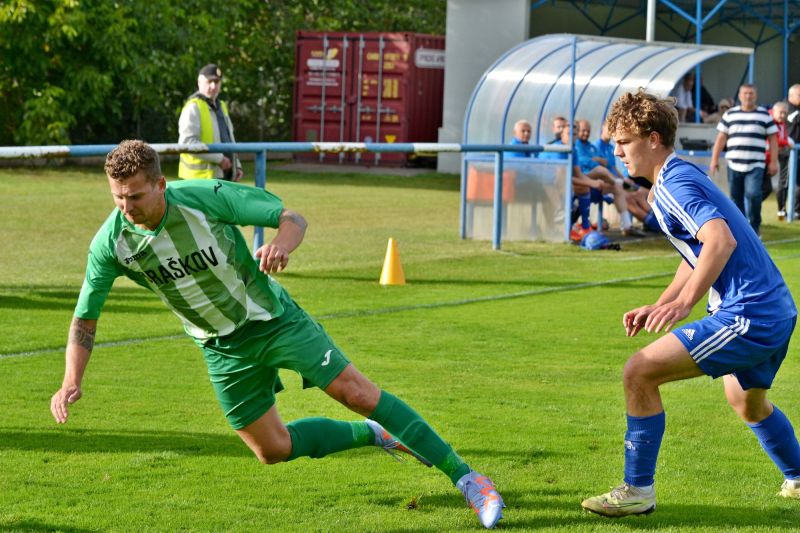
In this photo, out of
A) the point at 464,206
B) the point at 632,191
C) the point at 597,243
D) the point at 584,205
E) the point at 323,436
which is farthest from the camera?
the point at 632,191

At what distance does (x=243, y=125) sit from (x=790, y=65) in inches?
660

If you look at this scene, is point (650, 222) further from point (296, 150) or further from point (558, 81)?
point (296, 150)

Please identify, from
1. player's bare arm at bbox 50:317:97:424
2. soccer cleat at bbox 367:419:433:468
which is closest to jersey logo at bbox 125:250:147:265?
player's bare arm at bbox 50:317:97:424

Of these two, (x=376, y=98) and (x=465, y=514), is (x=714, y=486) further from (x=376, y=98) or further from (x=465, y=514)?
(x=376, y=98)

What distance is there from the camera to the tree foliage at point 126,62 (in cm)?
2681

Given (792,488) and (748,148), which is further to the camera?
(748,148)

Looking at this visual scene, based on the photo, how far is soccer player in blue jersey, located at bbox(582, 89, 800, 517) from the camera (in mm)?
5168

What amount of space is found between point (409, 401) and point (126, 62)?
68.6ft

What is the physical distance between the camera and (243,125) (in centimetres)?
3509

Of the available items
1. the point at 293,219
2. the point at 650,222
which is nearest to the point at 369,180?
the point at 650,222

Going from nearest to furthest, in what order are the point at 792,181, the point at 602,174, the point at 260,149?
the point at 260,149 → the point at 602,174 → the point at 792,181

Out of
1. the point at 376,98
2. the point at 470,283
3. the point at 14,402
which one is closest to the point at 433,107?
the point at 376,98

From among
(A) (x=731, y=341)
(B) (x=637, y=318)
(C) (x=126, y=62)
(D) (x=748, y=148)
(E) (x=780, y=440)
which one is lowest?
(E) (x=780, y=440)

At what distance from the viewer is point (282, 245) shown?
5.00 meters
